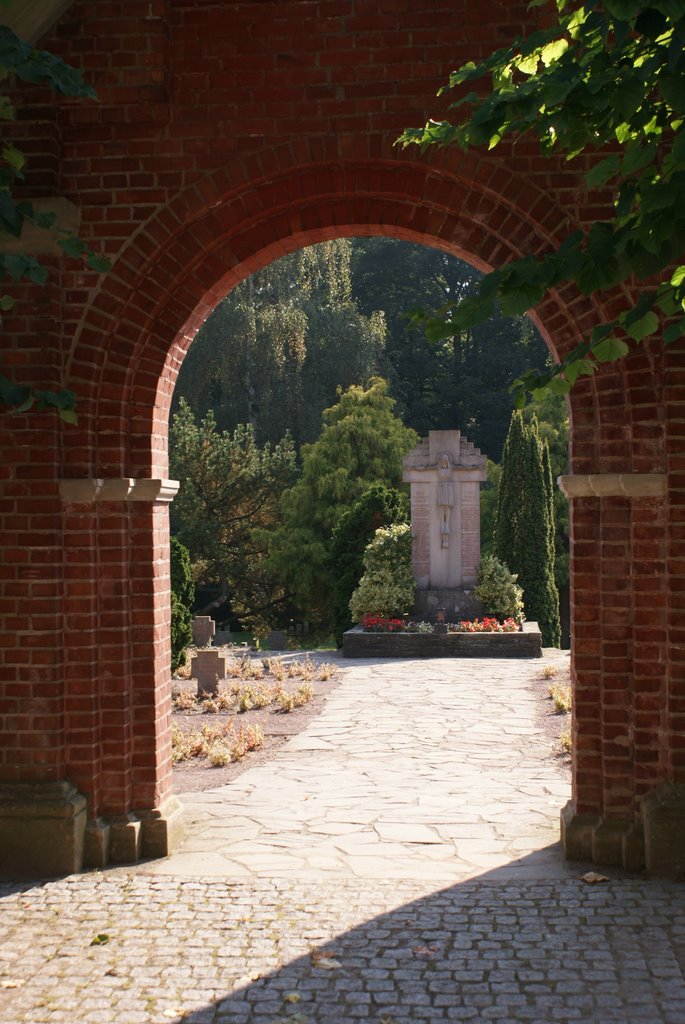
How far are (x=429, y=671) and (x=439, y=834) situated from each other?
7.78m

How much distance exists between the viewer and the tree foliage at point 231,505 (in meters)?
24.1

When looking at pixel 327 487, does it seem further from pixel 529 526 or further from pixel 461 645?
pixel 461 645

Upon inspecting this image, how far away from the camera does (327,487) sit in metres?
24.0

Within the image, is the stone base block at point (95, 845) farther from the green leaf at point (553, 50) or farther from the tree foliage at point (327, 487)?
the tree foliage at point (327, 487)

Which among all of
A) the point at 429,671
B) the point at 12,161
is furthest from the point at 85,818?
the point at 429,671

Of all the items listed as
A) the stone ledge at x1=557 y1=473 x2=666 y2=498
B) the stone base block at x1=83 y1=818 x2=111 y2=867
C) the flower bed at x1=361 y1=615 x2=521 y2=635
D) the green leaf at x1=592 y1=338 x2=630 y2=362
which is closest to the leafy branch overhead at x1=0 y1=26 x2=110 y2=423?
the green leaf at x1=592 y1=338 x2=630 y2=362

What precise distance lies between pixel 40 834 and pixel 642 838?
3.14 m

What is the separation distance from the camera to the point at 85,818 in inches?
228

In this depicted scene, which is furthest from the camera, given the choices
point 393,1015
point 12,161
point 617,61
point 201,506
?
point 201,506

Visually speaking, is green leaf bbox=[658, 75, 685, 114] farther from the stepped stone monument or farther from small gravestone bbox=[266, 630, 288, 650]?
small gravestone bbox=[266, 630, 288, 650]

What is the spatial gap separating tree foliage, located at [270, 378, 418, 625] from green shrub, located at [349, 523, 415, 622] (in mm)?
5625

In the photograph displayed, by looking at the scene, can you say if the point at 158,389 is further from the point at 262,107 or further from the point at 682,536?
the point at 682,536

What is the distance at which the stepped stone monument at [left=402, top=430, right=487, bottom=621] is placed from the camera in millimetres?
17484

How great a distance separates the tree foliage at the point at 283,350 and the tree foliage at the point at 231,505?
2.36m
